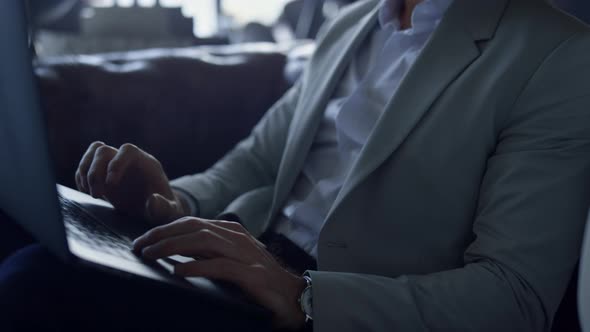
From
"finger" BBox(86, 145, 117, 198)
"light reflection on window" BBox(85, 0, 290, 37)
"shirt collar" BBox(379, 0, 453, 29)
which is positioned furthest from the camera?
"light reflection on window" BBox(85, 0, 290, 37)

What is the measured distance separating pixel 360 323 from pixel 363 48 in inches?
23.8

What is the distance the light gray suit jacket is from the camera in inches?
24.4

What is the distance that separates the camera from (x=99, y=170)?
731 mm

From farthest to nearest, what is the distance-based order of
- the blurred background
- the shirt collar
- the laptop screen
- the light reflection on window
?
the light reflection on window → the blurred background → the shirt collar → the laptop screen

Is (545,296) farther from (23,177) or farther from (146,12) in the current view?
(146,12)

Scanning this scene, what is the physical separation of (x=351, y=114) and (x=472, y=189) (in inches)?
11.1

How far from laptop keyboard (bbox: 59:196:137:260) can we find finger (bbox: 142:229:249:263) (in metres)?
0.03

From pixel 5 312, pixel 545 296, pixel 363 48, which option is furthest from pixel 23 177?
pixel 363 48

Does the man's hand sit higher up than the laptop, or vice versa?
the laptop

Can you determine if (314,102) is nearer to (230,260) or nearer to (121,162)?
(121,162)

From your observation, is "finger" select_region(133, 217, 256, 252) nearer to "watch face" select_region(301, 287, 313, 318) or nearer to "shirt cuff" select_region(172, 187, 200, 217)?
"watch face" select_region(301, 287, 313, 318)

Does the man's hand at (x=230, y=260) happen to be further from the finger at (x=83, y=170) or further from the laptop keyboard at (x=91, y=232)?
the finger at (x=83, y=170)

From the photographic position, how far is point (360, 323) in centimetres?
60

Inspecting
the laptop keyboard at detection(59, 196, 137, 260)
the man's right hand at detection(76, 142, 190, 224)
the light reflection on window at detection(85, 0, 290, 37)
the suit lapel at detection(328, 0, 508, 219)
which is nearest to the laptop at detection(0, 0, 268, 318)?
the laptop keyboard at detection(59, 196, 137, 260)
